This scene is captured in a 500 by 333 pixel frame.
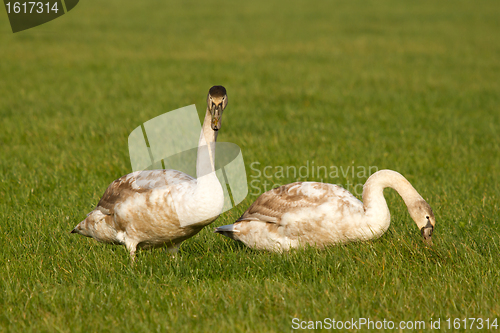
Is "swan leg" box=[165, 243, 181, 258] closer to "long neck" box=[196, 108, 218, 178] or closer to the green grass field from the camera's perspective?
the green grass field

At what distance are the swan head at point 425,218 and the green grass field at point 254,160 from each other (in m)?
0.16

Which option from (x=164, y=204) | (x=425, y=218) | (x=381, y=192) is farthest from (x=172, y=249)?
(x=425, y=218)

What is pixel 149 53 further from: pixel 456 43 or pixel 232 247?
pixel 232 247

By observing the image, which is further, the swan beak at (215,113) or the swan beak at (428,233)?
the swan beak at (428,233)

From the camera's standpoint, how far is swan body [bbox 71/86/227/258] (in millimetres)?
4754

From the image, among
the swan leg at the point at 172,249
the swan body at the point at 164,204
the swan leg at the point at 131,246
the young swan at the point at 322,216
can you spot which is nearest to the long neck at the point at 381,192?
the young swan at the point at 322,216

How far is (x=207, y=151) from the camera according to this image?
15.8ft

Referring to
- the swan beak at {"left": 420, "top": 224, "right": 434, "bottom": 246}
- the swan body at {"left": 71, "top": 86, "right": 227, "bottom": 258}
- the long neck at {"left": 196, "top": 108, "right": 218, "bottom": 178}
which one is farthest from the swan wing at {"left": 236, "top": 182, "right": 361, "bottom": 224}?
the long neck at {"left": 196, "top": 108, "right": 218, "bottom": 178}

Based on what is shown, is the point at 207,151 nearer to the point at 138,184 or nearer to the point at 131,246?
the point at 138,184

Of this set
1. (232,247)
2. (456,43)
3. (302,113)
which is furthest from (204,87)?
(456,43)

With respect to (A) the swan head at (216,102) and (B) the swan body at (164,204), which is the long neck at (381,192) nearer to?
(B) the swan body at (164,204)

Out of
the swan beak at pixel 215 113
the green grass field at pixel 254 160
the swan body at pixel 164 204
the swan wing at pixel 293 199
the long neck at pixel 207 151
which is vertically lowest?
the green grass field at pixel 254 160

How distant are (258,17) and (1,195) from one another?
30529 millimetres

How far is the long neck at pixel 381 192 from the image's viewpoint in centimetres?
524
